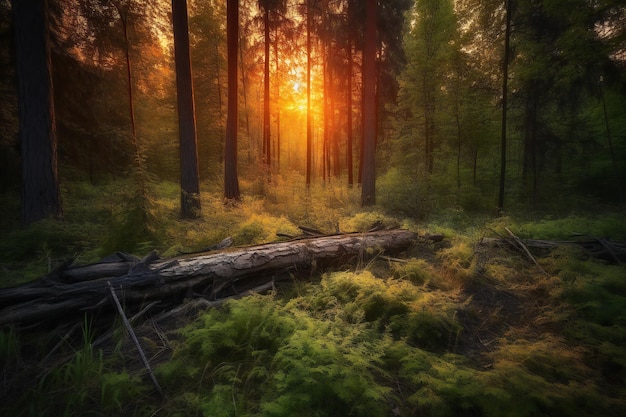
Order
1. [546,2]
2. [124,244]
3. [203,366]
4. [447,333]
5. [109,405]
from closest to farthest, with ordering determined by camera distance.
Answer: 1. [109,405]
2. [203,366]
3. [447,333]
4. [124,244]
5. [546,2]

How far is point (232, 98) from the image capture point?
11.2m

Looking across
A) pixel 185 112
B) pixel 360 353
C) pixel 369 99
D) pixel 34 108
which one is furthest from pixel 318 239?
pixel 369 99

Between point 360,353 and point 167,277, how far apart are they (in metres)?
2.67

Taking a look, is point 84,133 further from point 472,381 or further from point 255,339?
point 472,381

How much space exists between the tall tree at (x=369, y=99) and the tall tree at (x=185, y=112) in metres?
7.29

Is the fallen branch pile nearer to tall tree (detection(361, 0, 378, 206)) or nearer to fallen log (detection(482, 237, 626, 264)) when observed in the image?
fallen log (detection(482, 237, 626, 264))

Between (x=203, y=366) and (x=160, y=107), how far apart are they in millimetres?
23552

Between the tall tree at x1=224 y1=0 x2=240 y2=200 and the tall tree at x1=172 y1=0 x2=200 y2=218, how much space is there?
1.60 meters

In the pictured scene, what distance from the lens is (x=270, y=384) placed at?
2.45 meters

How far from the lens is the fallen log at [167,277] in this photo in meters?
2.96

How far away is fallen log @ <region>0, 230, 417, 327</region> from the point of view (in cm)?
296

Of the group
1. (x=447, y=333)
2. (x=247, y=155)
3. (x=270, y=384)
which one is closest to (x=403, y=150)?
(x=247, y=155)

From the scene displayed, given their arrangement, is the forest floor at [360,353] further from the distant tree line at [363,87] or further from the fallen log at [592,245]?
the distant tree line at [363,87]

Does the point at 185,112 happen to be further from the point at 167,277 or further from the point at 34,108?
the point at 167,277
